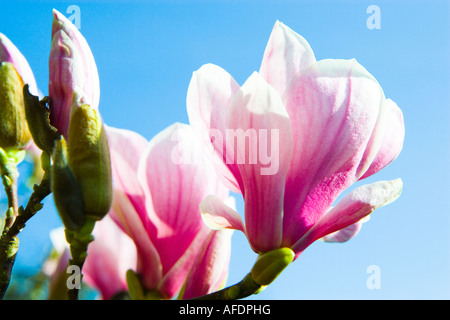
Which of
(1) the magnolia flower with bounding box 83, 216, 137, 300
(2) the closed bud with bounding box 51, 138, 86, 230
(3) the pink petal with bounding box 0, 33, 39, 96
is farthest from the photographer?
(1) the magnolia flower with bounding box 83, 216, 137, 300

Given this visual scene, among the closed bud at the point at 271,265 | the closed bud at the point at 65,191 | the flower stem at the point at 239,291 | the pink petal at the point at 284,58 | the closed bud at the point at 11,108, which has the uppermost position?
the pink petal at the point at 284,58

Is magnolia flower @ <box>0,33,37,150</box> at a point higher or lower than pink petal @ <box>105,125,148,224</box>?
higher

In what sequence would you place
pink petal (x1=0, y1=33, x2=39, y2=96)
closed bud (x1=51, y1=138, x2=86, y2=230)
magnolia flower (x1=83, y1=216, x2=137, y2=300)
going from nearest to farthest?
closed bud (x1=51, y1=138, x2=86, y2=230), pink petal (x1=0, y1=33, x2=39, y2=96), magnolia flower (x1=83, y1=216, x2=137, y2=300)

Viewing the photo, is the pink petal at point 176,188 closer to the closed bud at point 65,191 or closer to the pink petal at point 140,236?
the pink petal at point 140,236

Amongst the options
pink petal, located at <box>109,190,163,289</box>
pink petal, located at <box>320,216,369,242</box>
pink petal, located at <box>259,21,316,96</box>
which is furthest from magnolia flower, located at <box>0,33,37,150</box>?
pink petal, located at <box>320,216,369,242</box>

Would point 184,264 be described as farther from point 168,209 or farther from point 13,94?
point 13,94

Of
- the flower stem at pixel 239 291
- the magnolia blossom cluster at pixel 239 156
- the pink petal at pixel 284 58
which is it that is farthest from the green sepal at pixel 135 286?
the pink petal at pixel 284 58

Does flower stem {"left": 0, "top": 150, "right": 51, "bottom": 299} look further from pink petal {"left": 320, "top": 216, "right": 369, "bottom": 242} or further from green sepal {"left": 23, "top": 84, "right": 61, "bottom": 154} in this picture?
pink petal {"left": 320, "top": 216, "right": 369, "bottom": 242}
